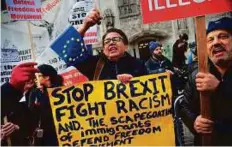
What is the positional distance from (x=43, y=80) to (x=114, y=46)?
3.00 ft

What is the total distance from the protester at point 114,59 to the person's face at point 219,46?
2.52 ft

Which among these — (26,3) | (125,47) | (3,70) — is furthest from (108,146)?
(26,3)

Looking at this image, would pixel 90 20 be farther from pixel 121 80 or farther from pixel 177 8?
pixel 177 8

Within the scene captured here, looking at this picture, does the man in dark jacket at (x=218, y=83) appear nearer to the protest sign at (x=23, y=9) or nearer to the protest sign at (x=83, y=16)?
the protest sign at (x=83, y=16)

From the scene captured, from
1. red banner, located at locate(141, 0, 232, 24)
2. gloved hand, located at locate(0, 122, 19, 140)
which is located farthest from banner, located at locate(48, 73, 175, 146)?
red banner, located at locate(141, 0, 232, 24)

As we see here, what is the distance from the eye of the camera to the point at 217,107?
4.82 m

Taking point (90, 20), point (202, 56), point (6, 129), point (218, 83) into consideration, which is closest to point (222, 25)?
point (202, 56)

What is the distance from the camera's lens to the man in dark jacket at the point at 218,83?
4.73 metres

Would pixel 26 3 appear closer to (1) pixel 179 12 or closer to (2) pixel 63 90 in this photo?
(2) pixel 63 90

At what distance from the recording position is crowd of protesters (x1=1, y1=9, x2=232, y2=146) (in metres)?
4.77

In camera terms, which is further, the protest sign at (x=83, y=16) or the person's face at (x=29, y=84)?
the person's face at (x=29, y=84)

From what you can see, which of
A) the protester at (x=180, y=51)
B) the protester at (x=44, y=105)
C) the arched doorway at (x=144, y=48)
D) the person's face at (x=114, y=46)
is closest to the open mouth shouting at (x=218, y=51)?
the protester at (x=180, y=51)

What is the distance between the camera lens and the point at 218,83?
4719mm

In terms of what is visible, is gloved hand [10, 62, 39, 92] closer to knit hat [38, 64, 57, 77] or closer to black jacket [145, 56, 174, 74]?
knit hat [38, 64, 57, 77]
